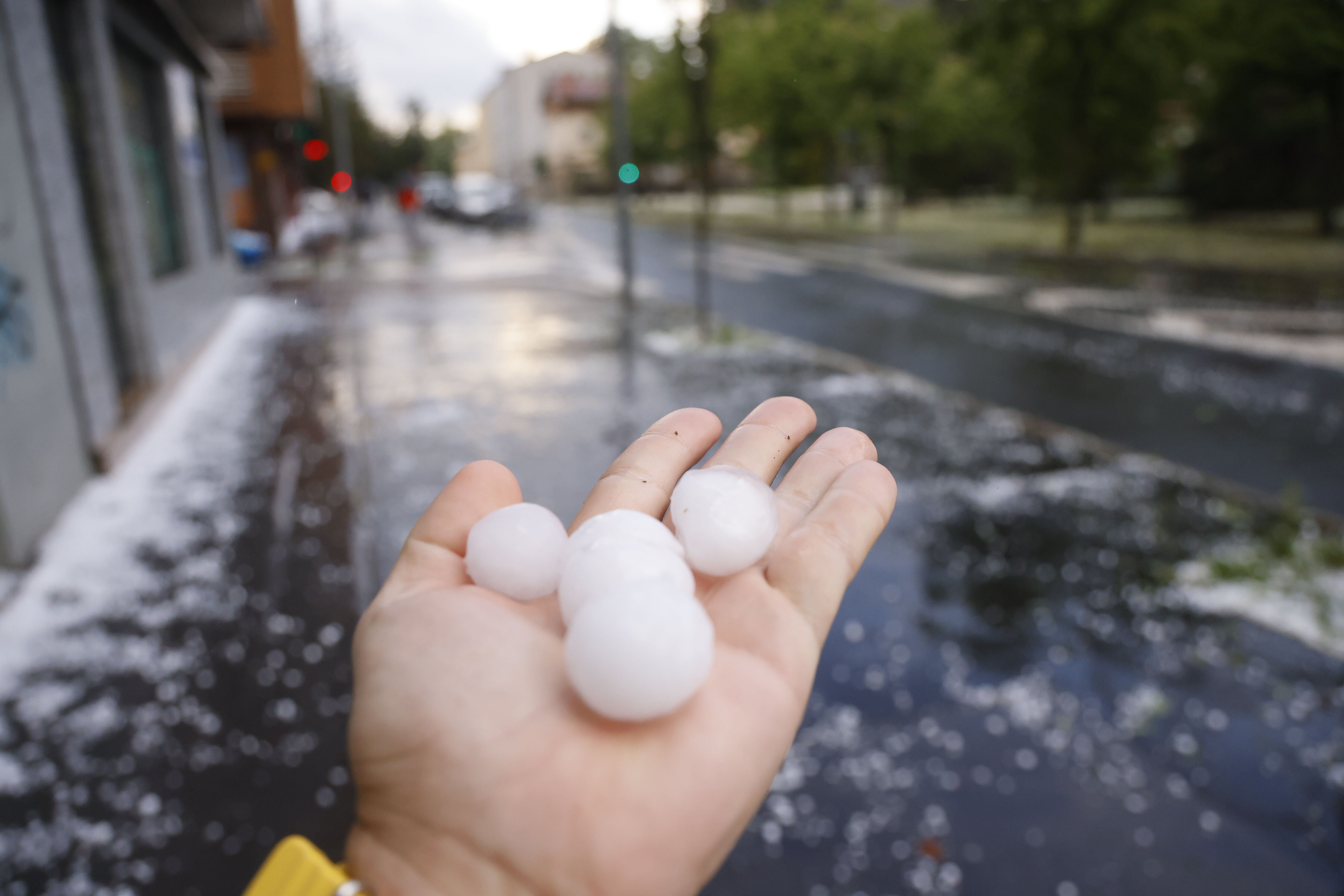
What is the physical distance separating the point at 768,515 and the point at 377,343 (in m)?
9.96

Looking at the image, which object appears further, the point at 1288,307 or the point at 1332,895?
the point at 1288,307

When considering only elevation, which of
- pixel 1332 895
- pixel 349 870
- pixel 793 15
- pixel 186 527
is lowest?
pixel 1332 895

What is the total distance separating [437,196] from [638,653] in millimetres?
41609

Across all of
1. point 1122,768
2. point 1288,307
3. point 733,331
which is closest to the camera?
point 1122,768

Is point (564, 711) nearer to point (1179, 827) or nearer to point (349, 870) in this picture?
point (349, 870)

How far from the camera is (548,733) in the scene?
1.38m

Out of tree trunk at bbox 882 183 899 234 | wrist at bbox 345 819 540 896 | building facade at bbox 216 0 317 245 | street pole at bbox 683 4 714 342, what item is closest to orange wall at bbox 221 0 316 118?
building facade at bbox 216 0 317 245

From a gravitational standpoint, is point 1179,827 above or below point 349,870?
below

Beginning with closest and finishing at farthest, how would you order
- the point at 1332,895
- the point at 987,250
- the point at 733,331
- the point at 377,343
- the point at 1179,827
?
the point at 1332,895 → the point at 1179,827 → the point at 733,331 → the point at 377,343 → the point at 987,250

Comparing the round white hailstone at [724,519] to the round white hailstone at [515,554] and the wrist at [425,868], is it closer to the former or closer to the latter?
the round white hailstone at [515,554]

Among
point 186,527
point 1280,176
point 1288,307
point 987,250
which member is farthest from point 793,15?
point 186,527

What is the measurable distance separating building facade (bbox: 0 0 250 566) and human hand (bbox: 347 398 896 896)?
13.6 feet

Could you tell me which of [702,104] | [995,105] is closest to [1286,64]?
[702,104]

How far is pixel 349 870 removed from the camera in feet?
4.61
